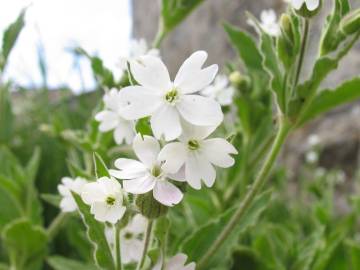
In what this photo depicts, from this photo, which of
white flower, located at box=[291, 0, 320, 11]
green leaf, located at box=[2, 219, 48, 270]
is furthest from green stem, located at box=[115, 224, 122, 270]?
green leaf, located at box=[2, 219, 48, 270]

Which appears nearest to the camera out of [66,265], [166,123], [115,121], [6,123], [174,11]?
[166,123]

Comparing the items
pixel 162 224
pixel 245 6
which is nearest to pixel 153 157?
pixel 162 224

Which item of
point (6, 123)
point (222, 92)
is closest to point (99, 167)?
point (222, 92)

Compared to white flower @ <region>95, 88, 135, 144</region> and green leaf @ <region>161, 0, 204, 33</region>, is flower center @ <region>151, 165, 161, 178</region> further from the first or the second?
green leaf @ <region>161, 0, 204, 33</region>

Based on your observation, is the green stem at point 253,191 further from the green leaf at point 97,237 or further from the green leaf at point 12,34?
the green leaf at point 12,34

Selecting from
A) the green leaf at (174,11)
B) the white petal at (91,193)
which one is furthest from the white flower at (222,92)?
the white petal at (91,193)

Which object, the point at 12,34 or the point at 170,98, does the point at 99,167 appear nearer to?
the point at 170,98

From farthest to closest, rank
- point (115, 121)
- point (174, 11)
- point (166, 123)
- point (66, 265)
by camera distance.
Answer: point (174, 11)
point (66, 265)
point (115, 121)
point (166, 123)
